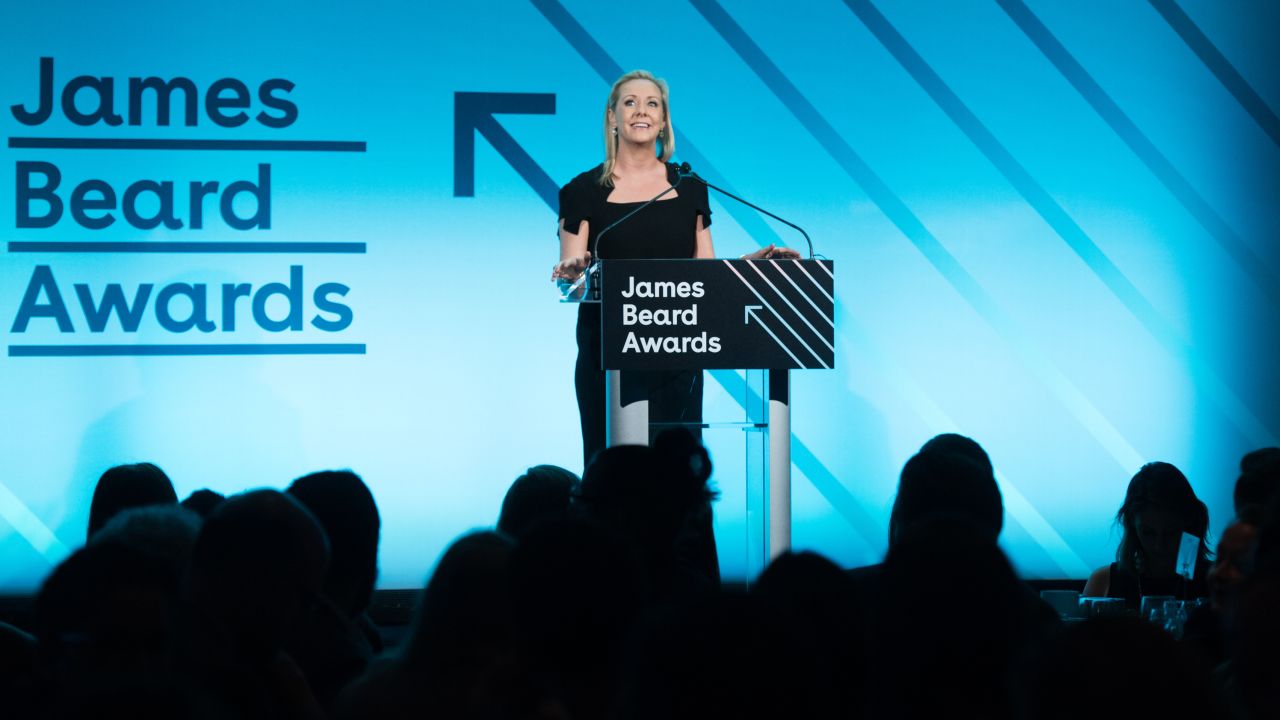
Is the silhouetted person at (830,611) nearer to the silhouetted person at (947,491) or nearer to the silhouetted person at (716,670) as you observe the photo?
the silhouetted person at (716,670)

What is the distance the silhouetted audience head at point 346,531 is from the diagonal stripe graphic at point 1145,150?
4.64 metres

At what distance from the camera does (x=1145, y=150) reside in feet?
20.9

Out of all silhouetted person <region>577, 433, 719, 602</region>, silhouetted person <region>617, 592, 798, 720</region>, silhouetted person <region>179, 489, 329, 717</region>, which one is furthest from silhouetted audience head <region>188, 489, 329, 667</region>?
silhouetted person <region>617, 592, 798, 720</region>

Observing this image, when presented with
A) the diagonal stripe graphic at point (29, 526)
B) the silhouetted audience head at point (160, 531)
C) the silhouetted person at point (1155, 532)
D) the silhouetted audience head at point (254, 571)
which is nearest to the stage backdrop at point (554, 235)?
the diagonal stripe graphic at point (29, 526)

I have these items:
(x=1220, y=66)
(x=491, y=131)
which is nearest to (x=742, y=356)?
(x=491, y=131)

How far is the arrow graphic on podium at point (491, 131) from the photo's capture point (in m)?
6.10

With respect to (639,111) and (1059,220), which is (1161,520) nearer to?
(639,111)

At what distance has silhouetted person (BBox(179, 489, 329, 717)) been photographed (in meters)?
1.72

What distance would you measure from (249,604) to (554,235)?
14.9 ft

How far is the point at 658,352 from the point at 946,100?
333cm

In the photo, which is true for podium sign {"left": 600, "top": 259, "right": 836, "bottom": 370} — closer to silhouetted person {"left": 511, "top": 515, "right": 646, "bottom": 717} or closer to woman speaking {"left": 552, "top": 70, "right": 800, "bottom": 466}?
woman speaking {"left": 552, "top": 70, "right": 800, "bottom": 466}

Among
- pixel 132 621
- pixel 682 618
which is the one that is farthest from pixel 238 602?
pixel 682 618

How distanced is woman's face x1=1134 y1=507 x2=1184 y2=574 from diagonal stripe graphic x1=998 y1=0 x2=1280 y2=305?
11.0 feet

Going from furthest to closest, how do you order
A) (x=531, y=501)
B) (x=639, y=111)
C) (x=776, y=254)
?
(x=639, y=111), (x=776, y=254), (x=531, y=501)
